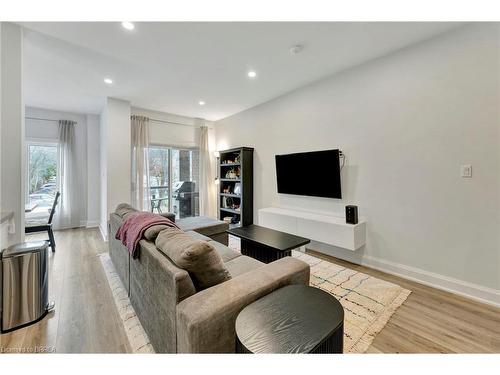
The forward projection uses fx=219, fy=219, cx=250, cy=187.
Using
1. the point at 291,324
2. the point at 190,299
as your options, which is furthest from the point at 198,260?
the point at 291,324

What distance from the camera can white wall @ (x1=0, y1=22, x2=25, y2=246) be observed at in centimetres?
209

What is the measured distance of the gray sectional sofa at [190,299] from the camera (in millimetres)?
1060

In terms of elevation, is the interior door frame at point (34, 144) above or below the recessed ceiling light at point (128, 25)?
below

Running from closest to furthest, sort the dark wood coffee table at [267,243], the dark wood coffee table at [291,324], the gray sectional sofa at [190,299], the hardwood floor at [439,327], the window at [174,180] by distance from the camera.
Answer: the dark wood coffee table at [291,324] → the gray sectional sofa at [190,299] → the hardwood floor at [439,327] → the dark wood coffee table at [267,243] → the window at [174,180]

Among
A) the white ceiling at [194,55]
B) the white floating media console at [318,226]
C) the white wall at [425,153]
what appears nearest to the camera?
the white wall at [425,153]

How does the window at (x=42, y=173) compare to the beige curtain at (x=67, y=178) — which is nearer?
the window at (x=42, y=173)

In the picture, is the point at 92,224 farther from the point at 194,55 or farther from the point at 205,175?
the point at 194,55

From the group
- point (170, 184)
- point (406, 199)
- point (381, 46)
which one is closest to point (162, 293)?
point (406, 199)

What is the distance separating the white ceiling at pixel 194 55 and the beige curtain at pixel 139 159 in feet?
2.09

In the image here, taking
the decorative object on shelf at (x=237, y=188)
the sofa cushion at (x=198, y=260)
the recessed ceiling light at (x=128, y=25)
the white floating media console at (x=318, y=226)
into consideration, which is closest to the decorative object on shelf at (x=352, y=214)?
the white floating media console at (x=318, y=226)

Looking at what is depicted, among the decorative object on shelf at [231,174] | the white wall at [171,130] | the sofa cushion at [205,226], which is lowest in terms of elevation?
the sofa cushion at [205,226]

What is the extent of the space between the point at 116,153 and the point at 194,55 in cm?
249

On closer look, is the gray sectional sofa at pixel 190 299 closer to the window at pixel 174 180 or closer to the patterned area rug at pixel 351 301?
the patterned area rug at pixel 351 301
